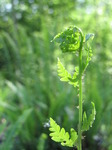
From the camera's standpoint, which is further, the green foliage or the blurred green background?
the blurred green background

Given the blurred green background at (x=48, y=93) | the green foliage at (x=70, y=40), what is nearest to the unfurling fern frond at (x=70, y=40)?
the green foliage at (x=70, y=40)

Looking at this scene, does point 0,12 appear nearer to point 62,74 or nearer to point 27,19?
point 27,19

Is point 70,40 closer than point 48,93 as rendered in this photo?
Yes

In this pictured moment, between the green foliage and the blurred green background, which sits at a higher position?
the blurred green background

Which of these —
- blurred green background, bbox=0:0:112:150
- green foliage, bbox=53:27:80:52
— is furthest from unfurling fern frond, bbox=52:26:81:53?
blurred green background, bbox=0:0:112:150

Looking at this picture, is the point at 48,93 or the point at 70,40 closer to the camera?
the point at 70,40

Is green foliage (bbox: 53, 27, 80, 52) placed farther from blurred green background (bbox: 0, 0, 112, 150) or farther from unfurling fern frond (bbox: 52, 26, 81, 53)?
blurred green background (bbox: 0, 0, 112, 150)

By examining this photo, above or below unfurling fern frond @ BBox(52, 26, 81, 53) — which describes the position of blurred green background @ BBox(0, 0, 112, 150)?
above

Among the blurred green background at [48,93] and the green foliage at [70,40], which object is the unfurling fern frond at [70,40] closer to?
the green foliage at [70,40]

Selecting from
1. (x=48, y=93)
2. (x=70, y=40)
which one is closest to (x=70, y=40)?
(x=70, y=40)

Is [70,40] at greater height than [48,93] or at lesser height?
lesser

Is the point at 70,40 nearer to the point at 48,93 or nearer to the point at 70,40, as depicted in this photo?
the point at 70,40
